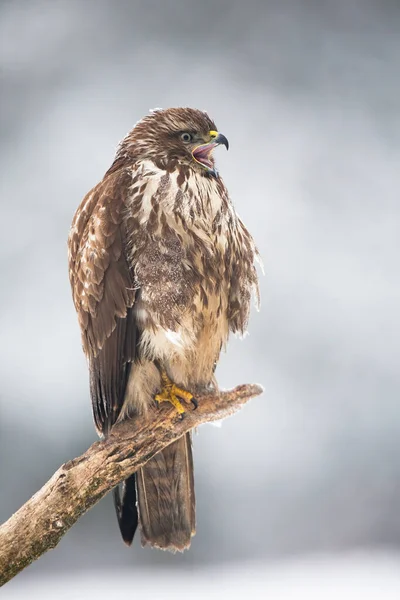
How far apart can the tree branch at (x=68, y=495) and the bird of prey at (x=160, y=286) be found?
20 cm

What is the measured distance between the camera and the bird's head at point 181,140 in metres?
2.55

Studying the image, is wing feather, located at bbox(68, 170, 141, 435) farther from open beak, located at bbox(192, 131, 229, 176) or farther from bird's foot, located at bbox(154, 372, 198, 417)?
open beak, located at bbox(192, 131, 229, 176)

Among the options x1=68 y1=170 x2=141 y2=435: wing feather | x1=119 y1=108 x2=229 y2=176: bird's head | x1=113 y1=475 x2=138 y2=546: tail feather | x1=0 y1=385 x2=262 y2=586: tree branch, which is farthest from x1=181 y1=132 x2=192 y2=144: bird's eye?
x1=113 y1=475 x2=138 y2=546: tail feather

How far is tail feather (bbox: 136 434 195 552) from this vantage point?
2.60 metres

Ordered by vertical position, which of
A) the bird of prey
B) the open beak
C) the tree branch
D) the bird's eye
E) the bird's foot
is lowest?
the tree branch

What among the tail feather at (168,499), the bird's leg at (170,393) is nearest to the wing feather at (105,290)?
the bird's leg at (170,393)

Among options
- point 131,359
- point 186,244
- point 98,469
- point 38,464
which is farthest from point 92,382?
point 38,464

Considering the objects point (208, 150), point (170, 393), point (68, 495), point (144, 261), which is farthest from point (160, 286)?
point (68, 495)

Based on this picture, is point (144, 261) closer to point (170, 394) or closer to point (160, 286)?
point (160, 286)

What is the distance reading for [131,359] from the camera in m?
2.52

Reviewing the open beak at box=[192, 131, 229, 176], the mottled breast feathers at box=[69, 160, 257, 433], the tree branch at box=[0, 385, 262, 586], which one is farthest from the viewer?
the open beak at box=[192, 131, 229, 176]

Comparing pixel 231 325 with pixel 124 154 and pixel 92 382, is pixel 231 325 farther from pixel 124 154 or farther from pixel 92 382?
pixel 124 154

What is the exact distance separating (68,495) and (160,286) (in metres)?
0.69

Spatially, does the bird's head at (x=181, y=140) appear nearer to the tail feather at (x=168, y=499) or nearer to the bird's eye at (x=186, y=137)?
the bird's eye at (x=186, y=137)
